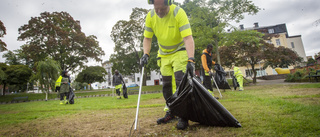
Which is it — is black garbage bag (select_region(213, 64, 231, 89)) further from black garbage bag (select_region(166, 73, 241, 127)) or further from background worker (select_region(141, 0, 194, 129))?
black garbage bag (select_region(166, 73, 241, 127))

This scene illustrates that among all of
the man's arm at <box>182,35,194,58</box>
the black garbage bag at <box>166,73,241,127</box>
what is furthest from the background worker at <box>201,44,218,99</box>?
the black garbage bag at <box>166,73,241,127</box>

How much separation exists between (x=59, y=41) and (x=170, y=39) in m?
23.6

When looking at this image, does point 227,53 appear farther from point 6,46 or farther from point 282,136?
point 6,46

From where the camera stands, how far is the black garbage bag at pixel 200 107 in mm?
2051

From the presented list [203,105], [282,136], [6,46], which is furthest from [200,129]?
[6,46]

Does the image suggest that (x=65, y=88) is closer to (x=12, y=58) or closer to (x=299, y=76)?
(x=299, y=76)

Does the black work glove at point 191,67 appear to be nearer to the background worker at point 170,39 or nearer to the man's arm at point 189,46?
the background worker at point 170,39

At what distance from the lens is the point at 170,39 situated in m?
2.84

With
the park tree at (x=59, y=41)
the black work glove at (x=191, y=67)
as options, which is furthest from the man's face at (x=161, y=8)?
the park tree at (x=59, y=41)

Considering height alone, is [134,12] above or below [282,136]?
above

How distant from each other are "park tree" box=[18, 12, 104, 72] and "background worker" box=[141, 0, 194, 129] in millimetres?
22045

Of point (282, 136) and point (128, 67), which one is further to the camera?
point (128, 67)

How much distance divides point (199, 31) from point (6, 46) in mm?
16678

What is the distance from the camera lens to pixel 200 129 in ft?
7.07
